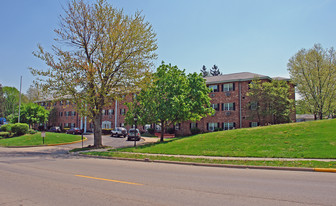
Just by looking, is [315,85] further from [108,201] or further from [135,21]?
[108,201]

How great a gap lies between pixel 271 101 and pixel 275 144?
18.7m

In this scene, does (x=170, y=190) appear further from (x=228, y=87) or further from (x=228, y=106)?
(x=228, y=87)

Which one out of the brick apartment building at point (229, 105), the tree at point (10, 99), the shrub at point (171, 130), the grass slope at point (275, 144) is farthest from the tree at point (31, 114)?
the grass slope at point (275, 144)

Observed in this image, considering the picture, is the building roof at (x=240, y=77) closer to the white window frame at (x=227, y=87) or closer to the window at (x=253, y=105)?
the white window frame at (x=227, y=87)

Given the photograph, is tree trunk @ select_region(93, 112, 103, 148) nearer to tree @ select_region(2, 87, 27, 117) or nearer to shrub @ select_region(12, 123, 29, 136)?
shrub @ select_region(12, 123, 29, 136)

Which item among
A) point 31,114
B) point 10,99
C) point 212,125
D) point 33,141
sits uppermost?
point 10,99

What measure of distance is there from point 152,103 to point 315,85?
25.5m

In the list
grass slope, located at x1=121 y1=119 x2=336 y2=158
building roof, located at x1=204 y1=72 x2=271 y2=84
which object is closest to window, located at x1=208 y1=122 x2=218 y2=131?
building roof, located at x1=204 y1=72 x2=271 y2=84

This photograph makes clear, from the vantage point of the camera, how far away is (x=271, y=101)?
3428 centimetres

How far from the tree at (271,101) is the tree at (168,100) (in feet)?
29.6

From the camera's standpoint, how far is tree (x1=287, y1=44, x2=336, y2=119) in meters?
36.7

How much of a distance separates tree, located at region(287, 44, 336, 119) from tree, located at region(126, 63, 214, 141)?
56.9ft

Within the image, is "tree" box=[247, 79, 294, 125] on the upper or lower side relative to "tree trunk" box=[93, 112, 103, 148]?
upper

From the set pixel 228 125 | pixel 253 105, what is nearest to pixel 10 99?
pixel 228 125
